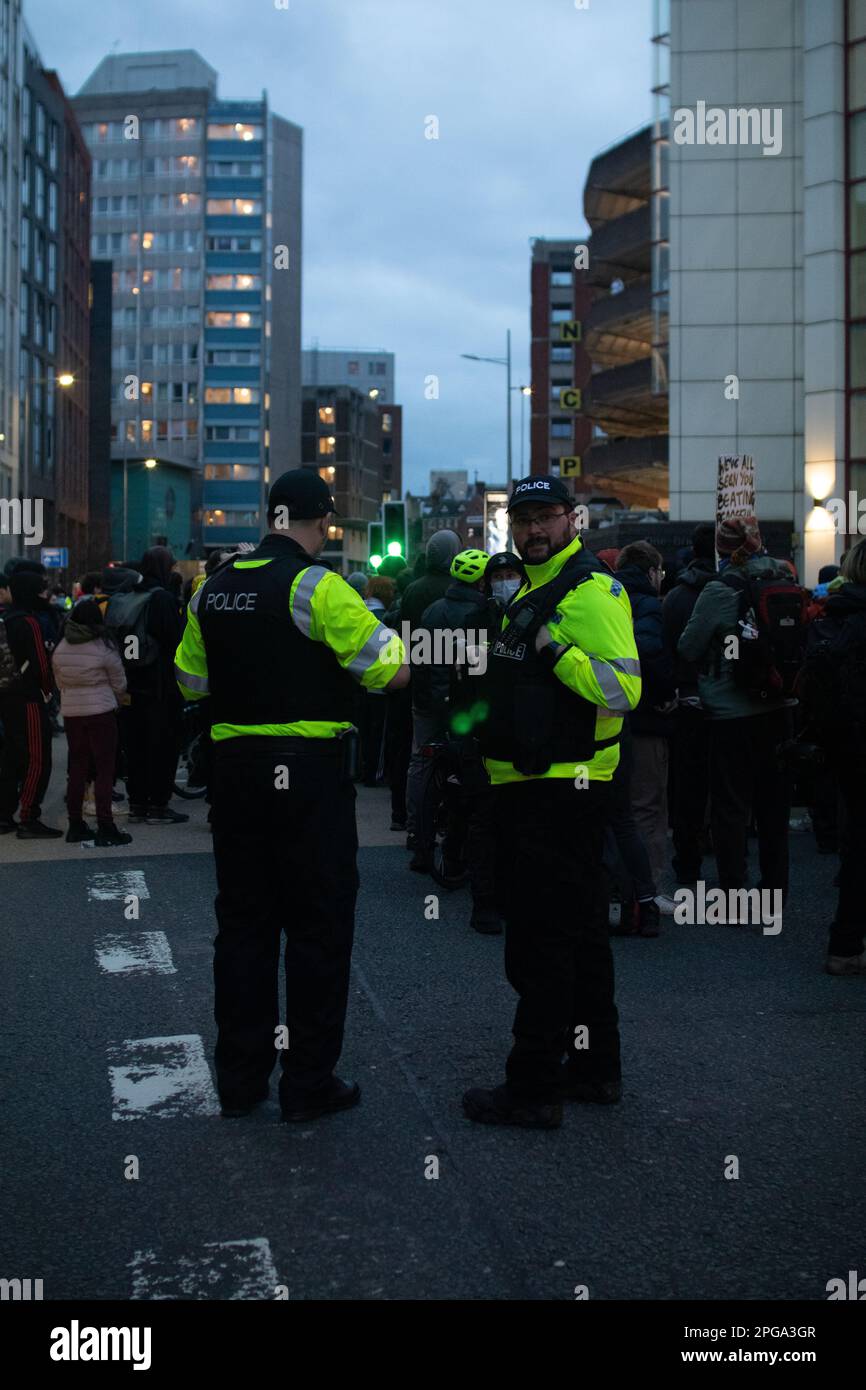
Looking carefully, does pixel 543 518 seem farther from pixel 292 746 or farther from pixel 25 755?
pixel 25 755

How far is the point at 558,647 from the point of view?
469cm

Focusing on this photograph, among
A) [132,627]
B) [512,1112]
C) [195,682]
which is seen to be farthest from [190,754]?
[512,1112]

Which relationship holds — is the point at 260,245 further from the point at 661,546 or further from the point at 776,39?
the point at 661,546

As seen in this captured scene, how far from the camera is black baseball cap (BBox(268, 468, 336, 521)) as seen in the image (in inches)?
199

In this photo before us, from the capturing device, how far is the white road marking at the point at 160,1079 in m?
5.07

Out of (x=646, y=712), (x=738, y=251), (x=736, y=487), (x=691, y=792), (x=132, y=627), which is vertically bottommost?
(x=691, y=792)

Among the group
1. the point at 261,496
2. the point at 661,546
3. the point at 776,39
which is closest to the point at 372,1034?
the point at 661,546

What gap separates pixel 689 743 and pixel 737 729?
1.09m

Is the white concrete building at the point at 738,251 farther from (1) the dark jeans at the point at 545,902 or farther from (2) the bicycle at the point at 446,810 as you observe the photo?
(1) the dark jeans at the point at 545,902

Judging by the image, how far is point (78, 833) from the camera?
11.5 meters

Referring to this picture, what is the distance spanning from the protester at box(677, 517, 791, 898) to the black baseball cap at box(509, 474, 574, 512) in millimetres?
3512

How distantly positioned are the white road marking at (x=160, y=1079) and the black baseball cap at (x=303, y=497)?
201 cm
